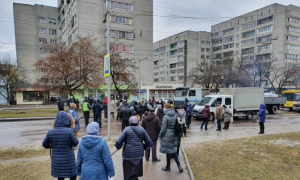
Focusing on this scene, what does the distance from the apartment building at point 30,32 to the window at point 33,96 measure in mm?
14309

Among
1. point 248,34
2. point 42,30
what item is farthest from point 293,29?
point 42,30

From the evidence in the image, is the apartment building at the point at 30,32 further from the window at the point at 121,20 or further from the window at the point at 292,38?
the window at the point at 292,38

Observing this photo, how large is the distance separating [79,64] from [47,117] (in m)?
8.57

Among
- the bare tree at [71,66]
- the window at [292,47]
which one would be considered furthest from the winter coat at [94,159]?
the window at [292,47]

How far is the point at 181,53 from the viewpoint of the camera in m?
71.9

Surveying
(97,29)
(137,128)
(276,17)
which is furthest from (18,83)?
(276,17)

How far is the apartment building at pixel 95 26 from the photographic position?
4125 cm

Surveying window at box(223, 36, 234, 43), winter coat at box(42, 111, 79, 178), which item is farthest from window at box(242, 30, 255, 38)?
winter coat at box(42, 111, 79, 178)

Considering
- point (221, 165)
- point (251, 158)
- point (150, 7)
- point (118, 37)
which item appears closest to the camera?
point (221, 165)

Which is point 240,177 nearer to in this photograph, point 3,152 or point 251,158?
point 251,158

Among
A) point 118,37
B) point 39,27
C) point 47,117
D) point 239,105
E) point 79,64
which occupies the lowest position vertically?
point 47,117

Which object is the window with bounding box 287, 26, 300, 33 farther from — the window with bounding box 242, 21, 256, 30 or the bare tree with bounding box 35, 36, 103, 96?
the bare tree with bounding box 35, 36, 103, 96

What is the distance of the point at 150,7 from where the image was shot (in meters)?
47.2

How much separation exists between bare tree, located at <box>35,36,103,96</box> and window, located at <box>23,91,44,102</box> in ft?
68.1
